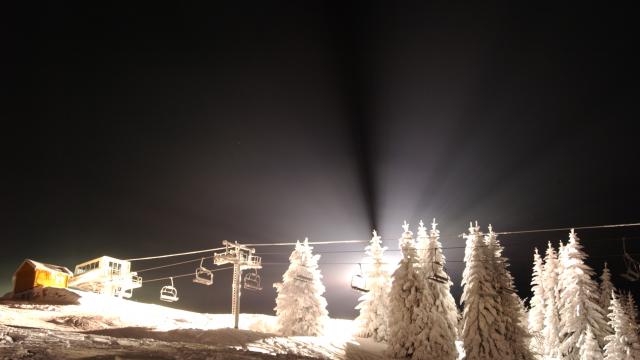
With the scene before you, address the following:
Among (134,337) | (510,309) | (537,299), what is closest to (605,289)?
(537,299)

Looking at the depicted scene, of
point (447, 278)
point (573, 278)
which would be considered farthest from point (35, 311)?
point (573, 278)

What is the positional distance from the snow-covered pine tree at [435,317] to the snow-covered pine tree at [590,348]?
13485mm

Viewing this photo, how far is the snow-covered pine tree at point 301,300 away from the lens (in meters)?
42.3

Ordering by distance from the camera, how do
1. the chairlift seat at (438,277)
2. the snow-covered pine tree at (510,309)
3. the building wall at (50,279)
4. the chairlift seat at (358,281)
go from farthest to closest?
the building wall at (50,279) < the snow-covered pine tree at (510,309) < the chairlift seat at (358,281) < the chairlift seat at (438,277)

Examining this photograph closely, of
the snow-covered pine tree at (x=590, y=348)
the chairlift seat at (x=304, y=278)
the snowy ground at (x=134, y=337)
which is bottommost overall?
the snow-covered pine tree at (x=590, y=348)

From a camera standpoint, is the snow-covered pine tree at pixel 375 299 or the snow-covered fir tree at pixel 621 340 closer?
the snow-covered fir tree at pixel 621 340

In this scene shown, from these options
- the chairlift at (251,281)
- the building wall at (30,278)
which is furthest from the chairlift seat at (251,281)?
the building wall at (30,278)

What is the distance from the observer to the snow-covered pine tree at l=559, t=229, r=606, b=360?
42.3 m

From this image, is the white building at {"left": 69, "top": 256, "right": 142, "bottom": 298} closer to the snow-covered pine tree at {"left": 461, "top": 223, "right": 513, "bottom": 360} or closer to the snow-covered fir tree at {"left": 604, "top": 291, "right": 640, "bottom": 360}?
the snow-covered pine tree at {"left": 461, "top": 223, "right": 513, "bottom": 360}

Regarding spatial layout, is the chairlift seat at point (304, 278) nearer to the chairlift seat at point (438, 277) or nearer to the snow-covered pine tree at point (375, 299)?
the snow-covered pine tree at point (375, 299)

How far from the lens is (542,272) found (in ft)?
191

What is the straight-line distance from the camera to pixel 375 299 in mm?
45656

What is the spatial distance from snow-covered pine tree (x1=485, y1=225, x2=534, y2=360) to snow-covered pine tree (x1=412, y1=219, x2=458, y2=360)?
4.20 meters

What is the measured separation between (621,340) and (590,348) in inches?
118
